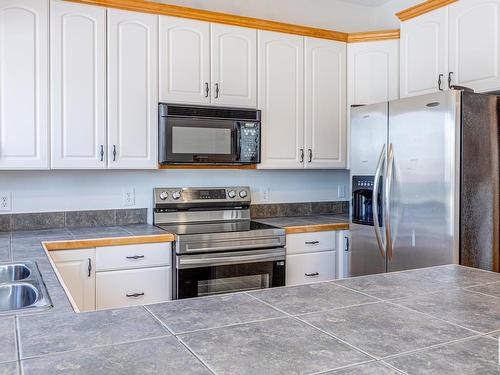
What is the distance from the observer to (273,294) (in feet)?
4.38

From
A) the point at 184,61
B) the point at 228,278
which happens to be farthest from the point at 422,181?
the point at 184,61

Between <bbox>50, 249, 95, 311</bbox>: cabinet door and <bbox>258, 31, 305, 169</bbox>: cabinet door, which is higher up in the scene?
<bbox>258, 31, 305, 169</bbox>: cabinet door

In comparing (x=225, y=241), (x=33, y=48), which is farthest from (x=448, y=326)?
(x=33, y=48)

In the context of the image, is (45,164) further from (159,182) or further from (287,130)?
(287,130)

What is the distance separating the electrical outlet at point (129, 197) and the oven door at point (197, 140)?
16.3 inches

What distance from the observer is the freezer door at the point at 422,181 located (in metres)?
2.64

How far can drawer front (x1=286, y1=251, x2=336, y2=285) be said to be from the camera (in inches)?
126

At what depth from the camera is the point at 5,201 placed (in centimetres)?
299

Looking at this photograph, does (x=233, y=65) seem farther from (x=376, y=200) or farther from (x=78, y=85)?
(x=376, y=200)

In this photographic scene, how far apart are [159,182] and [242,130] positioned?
71 centimetres

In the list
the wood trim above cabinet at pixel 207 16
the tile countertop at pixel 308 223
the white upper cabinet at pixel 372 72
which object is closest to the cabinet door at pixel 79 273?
the tile countertop at pixel 308 223

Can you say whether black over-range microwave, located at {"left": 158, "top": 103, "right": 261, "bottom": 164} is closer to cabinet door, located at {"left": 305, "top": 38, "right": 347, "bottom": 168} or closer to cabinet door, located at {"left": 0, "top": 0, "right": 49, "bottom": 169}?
cabinet door, located at {"left": 305, "top": 38, "right": 347, "bottom": 168}

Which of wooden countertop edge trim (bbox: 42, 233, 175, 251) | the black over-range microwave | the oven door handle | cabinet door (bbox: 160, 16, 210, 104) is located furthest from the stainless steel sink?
cabinet door (bbox: 160, 16, 210, 104)

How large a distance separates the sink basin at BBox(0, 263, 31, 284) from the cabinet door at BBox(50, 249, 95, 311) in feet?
1.93
